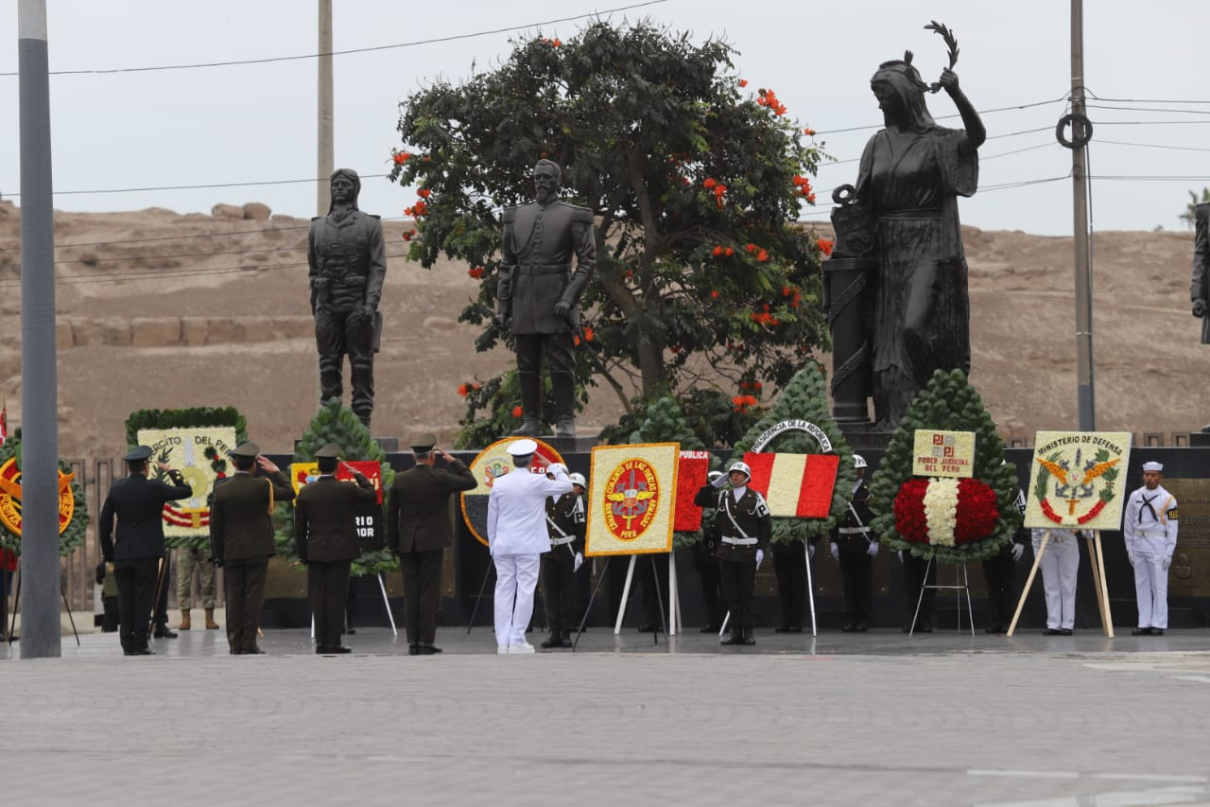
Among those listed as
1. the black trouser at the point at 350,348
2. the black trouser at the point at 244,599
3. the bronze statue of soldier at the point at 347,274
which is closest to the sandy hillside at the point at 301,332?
the black trouser at the point at 350,348

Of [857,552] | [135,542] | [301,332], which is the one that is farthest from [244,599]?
[301,332]

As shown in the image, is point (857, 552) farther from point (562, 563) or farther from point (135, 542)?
point (135, 542)

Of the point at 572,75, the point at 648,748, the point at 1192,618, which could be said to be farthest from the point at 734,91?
the point at 648,748

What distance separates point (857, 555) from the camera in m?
19.0

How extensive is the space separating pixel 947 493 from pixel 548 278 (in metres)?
4.62

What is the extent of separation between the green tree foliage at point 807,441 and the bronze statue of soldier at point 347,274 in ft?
13.4

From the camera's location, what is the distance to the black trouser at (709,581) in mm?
19031

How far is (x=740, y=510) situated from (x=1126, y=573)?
161 inches

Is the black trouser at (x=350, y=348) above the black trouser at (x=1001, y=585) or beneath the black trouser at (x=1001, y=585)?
above

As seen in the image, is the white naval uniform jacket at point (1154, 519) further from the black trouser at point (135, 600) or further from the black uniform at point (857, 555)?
the black trouser at point (135, 600)

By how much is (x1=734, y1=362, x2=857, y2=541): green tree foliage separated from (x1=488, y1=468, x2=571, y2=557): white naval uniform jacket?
240 centimetres

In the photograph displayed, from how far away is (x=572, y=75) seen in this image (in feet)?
104

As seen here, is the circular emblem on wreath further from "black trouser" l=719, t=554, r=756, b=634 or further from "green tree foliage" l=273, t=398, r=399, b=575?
"green tree foliage" l=273, t=398, r=399, b=575

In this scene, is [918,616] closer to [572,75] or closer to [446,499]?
[446,499]
